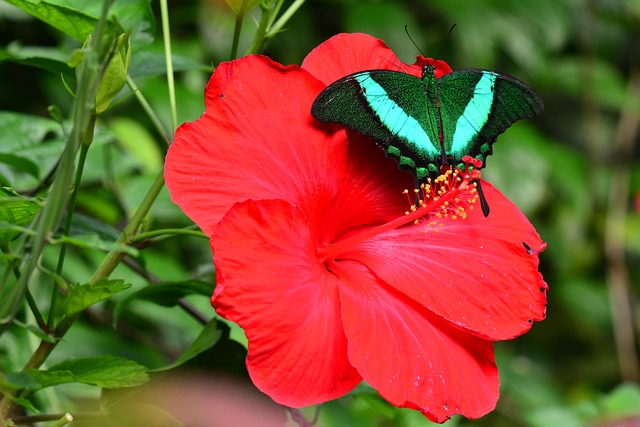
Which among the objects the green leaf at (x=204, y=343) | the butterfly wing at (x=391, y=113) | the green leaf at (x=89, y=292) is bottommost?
the green leaf at (x=204, y=343)

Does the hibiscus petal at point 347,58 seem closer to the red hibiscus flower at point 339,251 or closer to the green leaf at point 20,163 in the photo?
the red hibiscus flower at point 339,251

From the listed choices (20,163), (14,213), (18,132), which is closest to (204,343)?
(14,213)

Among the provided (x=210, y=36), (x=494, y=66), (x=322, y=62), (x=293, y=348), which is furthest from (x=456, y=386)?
(x=494, y=66)

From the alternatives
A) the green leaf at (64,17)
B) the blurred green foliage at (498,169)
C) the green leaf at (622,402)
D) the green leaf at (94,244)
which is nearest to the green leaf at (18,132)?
the blurred green foliage at (498,169)

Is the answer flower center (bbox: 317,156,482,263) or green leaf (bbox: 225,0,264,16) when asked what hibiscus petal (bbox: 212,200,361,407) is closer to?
flower center (bbox: 317,156,482,263)

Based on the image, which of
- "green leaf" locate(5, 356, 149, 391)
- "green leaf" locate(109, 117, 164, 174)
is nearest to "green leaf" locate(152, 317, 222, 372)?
"green leaf" locate(5, 356, 149, 391)

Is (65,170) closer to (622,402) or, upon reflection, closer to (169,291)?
(169,291)
